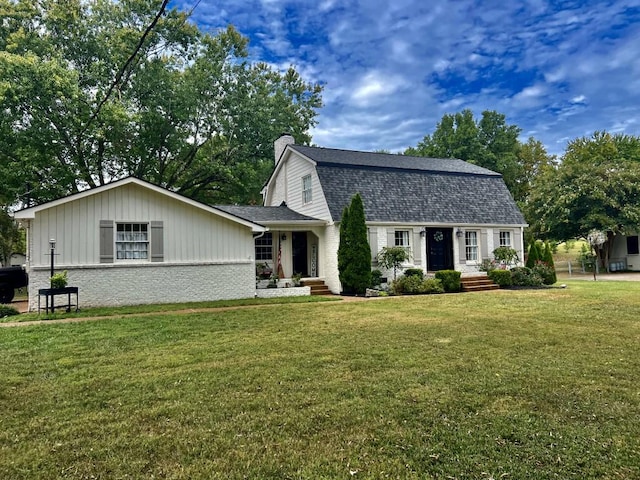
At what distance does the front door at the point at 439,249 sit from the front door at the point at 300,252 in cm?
506

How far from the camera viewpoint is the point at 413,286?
44.2 ft

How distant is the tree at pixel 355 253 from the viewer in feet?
44.3

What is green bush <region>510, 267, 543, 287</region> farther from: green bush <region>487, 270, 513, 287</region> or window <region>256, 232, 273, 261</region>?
window <region>256, 232, 273, 261</region>

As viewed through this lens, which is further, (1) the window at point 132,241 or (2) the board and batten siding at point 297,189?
(2) the board and batten siding at point 297,189

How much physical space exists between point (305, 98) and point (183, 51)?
8.40 meters

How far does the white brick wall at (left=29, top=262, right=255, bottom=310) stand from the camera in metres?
Answer: 10.6

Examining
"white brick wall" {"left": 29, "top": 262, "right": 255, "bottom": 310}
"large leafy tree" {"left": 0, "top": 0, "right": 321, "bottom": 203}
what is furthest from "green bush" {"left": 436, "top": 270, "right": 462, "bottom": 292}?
"large leafy tree" {"left": 0, "top": 0, "right": 321, "bottom": 203}

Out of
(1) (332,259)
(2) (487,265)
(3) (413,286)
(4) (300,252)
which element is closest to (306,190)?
(4) (300,252)

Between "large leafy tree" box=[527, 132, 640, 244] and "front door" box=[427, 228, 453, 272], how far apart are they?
35.0 feet

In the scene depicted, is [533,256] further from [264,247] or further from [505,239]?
[264,247]

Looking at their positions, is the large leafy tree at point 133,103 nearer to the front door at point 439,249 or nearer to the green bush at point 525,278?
the front door at point 439,249

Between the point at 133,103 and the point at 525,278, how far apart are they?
71.1 ft

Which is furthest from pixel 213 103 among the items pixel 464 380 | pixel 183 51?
pixel 464 380

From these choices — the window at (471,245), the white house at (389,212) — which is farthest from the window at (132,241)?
the window at (471,245)
